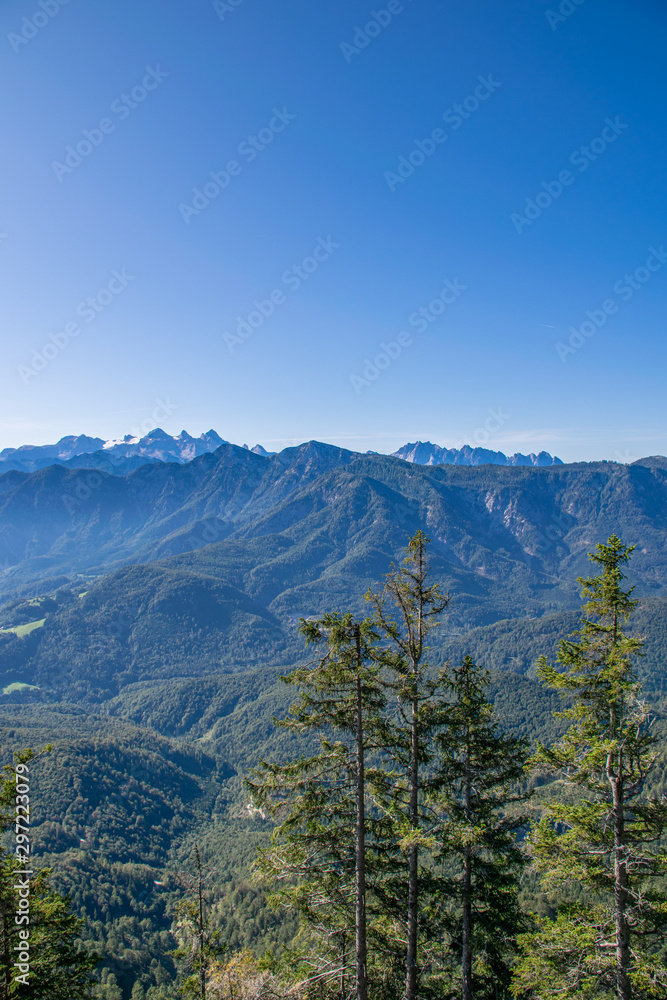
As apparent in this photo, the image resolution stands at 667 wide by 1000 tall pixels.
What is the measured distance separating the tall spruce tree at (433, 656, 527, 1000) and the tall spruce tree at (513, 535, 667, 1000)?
2.25 meters

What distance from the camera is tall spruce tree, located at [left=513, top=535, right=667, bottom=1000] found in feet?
47.0

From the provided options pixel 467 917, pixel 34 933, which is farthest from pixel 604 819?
pixel 34 933

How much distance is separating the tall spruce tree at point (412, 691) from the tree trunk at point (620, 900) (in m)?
5.53

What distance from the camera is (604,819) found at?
14969 mm

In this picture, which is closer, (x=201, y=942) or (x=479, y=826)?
(x=479, y=826)

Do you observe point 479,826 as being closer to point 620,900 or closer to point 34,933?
point 620,900

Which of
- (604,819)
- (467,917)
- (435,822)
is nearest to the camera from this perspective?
(604,819)

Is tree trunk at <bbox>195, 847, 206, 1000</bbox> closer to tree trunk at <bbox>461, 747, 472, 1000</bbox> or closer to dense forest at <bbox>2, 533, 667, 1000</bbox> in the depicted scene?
dense forest at <bbox>2, 533, 667, 1000</bbox>

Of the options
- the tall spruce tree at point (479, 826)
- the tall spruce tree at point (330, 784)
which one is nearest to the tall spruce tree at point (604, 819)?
the tall spruce tree at point (479, 826)

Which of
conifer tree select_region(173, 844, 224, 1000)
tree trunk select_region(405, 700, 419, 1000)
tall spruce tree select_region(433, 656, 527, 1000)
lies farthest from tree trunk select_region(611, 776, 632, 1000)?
conifer tree select_region(173, 844, 224, 1000)

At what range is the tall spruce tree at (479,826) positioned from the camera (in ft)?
57.4

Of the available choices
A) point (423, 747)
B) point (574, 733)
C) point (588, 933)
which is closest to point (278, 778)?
point (423, 747)

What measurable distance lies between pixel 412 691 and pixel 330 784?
4077mm

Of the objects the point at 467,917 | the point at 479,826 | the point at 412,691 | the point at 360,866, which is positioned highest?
the point at 412,691
